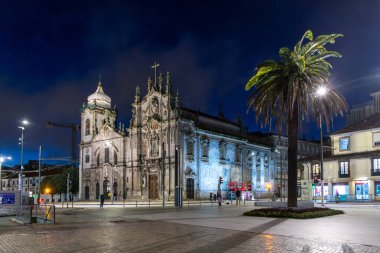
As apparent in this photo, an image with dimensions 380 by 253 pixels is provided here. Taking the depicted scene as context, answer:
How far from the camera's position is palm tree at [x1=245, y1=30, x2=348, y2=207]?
93.8ft

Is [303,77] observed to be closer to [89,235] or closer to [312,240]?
[312,240]

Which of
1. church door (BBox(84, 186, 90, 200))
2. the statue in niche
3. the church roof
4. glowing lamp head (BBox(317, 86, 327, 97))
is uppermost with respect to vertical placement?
the statue in niche

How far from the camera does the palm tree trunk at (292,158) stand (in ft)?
91.7

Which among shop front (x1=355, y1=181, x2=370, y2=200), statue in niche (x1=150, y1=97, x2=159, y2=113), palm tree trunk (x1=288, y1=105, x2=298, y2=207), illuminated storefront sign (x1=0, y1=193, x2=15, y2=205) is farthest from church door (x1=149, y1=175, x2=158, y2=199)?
palm tree trunk (x1=288, y1=105, x2=298, y2=207)

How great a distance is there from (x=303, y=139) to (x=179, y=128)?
5228cm

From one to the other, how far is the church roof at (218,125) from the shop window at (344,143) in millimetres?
24340

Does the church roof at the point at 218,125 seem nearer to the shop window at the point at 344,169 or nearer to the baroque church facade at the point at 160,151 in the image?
the baroque church facade at the point at 160,151

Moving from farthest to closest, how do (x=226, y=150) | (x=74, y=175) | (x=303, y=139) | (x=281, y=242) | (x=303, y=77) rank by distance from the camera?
(x=303, y=139), (x=74, y=175), (x=226, y=150), (x=303, y=77), (x=281, y=242)

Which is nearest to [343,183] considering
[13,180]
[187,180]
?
[187,180]

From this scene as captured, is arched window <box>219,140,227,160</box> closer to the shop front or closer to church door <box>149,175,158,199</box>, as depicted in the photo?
church door <box>149,175,158,199</box>

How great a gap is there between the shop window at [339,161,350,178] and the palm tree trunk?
94.9ft

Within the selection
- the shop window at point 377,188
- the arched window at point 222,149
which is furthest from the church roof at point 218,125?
the shop window at point 377,188

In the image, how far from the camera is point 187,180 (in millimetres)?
68812

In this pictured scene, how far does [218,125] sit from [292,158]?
5383 centimetres
